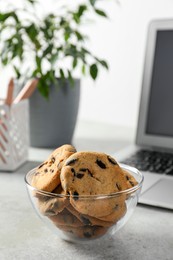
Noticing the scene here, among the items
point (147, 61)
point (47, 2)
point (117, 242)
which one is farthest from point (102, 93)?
point (117, 242)

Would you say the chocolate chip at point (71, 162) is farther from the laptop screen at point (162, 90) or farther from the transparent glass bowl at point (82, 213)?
the laptop screen at point (162, 90)

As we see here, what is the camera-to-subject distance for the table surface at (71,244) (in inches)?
20.7

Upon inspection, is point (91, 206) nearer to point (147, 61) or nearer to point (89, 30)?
point (147, 61)

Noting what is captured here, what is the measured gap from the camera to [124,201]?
20.2 inches

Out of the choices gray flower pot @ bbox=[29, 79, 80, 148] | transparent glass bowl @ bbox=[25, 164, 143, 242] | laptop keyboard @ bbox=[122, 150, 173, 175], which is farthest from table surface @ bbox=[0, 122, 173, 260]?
gray flower pot @ bbox=[29, 79, 80, 148]

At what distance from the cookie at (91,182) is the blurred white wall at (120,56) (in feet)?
3.08

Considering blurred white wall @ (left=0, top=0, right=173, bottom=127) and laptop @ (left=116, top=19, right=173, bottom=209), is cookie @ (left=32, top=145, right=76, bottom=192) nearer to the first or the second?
laptop @ (left=116, top=19, right=173, bottom=209)

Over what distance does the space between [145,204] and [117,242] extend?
0.47 ft

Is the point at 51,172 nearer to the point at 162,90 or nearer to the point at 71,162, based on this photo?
the point at 71,162

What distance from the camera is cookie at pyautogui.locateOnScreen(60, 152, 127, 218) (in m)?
0.49

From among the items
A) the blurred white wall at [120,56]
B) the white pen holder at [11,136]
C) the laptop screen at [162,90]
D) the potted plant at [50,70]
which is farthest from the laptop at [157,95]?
the blurred white wall at [120,56]

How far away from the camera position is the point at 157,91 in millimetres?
1030

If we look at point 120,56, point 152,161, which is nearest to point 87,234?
point 152,161

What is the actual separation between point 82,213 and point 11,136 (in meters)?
0.43
